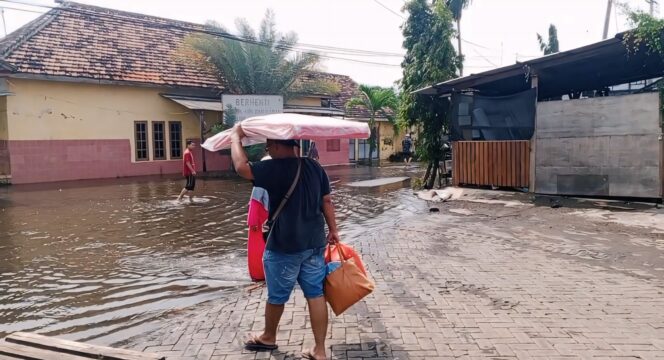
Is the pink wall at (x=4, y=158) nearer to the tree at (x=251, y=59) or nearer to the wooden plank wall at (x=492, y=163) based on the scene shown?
the tree at (x=251, y=59)

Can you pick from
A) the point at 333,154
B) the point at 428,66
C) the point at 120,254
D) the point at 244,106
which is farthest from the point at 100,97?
the point at 120,254

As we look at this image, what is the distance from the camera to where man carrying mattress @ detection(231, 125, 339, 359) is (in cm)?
370

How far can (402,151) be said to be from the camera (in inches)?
1415

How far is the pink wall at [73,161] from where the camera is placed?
19.1 m

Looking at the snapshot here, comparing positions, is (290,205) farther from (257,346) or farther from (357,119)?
(357,119)

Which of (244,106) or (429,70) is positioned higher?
(429,70)

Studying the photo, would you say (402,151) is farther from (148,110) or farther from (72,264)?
(72,264)

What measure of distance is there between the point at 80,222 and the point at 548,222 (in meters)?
9.08

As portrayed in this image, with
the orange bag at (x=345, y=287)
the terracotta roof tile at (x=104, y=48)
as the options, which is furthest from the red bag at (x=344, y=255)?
the terracotta roof tile at (x=104, y=48)

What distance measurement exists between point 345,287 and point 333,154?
27252 mm

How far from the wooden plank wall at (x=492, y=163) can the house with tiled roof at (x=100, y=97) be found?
12972mm

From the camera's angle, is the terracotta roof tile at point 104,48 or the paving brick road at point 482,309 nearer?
the paving brick road at point 482,309

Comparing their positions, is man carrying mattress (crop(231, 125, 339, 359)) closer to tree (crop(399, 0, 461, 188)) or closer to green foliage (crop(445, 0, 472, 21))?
tree (crop(399, 0, 461, 188))

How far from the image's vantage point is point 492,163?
1320 centimetres
